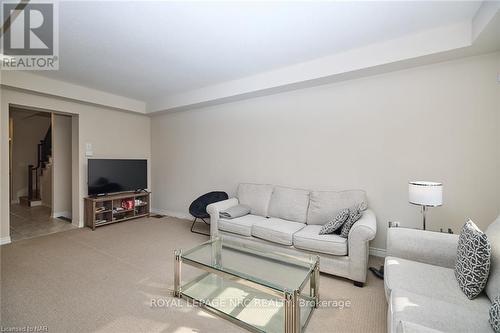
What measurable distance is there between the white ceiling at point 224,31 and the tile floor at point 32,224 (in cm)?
270

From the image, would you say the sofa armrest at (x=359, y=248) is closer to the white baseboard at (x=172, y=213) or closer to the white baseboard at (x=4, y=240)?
the white baseboard at (x=172, y=213)

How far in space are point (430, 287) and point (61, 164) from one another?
252 inches

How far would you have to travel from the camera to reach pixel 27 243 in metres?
3.41

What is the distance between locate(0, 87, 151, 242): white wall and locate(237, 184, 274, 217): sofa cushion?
9.74ft

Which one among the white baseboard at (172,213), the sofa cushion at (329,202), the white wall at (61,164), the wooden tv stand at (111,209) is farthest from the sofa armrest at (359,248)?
the white wall at (61,164)

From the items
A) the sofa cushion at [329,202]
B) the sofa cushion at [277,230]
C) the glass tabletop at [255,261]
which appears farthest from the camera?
the sofa cushion at [329,202]

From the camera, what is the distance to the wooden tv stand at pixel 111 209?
167 inches

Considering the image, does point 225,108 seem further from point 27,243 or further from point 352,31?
point 27,243

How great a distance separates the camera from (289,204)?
3311 mm

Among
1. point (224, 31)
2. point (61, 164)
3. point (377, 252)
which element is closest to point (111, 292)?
point (224, 31)

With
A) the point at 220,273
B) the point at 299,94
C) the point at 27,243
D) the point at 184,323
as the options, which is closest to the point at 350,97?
the point at 299,94

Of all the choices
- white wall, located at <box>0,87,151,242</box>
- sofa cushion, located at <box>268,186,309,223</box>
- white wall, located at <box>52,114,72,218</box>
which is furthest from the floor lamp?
white wall, located at <box>52,114,72,218</box>

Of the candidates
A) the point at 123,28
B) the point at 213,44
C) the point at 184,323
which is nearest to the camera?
the point at 184,323

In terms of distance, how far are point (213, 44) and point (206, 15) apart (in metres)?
0.52
